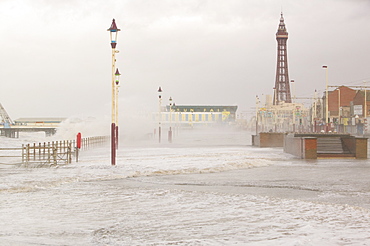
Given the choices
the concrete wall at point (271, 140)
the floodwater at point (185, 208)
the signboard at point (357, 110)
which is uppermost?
the signboard at point (357, 110)

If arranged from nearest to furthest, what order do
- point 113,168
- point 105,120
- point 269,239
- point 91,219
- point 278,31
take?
point 269,239, point 91,219, point 113,168, point 105,120, point 278,31

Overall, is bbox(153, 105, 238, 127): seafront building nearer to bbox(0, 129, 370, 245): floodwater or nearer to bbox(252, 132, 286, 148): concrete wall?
bbox(252, 132, 286, 148): concrete wall

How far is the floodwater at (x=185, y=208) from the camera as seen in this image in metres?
6.90

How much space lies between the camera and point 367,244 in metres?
6.25

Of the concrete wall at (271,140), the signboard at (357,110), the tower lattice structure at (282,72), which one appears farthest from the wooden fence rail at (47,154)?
the tower lattice structure at (282,72)

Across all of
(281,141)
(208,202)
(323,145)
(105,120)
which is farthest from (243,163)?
(105,120)

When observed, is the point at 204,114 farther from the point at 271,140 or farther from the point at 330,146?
the point at 330,146

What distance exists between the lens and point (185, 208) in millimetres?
9320

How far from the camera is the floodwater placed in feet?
22.6

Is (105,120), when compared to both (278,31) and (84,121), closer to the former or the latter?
(84,121)

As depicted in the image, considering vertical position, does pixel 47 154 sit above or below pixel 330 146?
below

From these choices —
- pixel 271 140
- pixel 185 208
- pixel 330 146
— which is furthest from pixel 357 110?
pixel 185 208

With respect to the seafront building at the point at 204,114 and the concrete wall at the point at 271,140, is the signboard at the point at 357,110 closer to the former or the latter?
the concrete wall at the point at 271,140

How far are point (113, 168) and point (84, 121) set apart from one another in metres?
69.2
